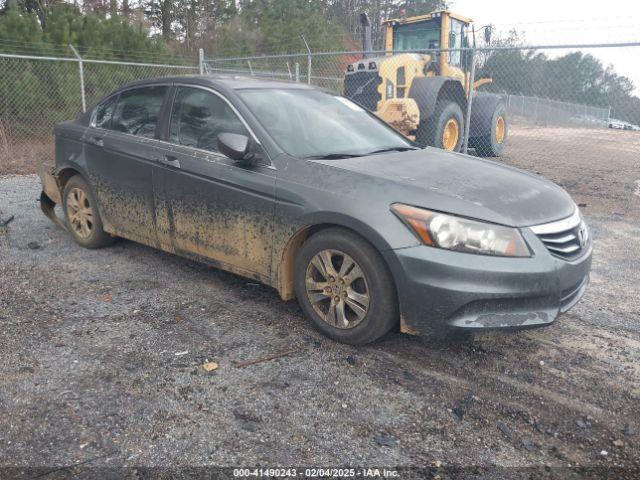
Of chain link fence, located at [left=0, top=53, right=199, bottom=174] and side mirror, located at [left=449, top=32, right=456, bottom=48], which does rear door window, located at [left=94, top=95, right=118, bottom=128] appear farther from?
side mirror, located at [left=449, top=32, right=456, bottom=48]

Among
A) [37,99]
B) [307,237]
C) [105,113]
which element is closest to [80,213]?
[105,113]

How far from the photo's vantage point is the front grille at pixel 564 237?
2940 millimetres

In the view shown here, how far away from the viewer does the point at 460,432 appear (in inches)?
98.2

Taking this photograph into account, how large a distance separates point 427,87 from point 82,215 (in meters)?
6.68

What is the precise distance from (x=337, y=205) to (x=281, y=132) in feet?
2.78

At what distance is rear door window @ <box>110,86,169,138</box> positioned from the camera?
4.27 m

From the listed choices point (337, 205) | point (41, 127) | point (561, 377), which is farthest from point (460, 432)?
point (41, 127)

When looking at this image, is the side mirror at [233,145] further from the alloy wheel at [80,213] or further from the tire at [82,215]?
the alloy wheel at [80,213]

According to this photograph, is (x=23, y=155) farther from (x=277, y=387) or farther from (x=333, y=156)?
(x=277, y=387)

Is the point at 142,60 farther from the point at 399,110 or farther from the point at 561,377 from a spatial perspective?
the point at 561,377

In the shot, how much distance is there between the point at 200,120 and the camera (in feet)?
13.0

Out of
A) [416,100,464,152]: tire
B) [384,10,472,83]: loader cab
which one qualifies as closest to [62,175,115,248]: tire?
[416,100,464,152]: tire

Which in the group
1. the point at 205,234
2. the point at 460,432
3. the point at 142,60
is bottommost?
the point at 460,432

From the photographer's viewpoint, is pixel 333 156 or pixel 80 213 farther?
pixel 80 213
